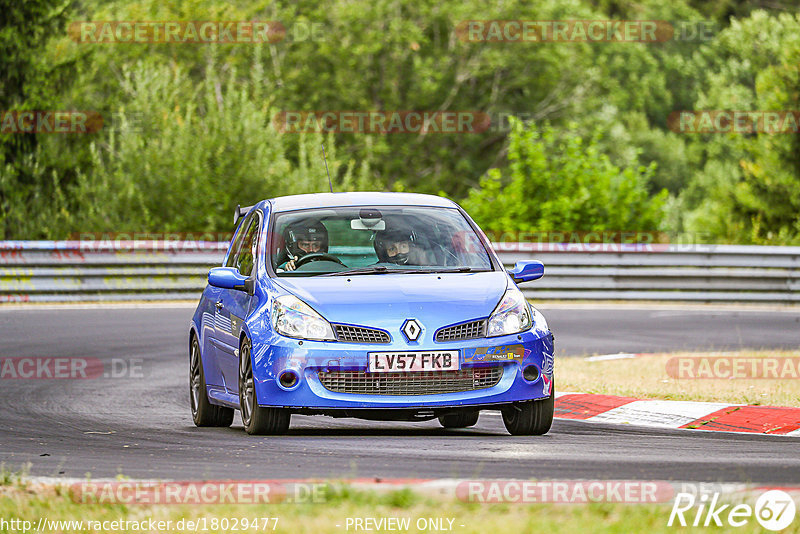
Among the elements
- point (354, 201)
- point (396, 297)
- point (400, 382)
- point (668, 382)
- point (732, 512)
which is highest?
point (354, 201)

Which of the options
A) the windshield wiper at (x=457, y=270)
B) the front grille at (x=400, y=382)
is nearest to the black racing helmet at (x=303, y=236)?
the windshield wiper at (x=457, y=270)

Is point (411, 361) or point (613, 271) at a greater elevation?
point (411, 361)

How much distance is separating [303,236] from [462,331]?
1562mm

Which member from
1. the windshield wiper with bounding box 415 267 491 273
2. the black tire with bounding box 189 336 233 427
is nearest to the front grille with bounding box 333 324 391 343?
the windshield wiper with bounding box 415 267 491 273

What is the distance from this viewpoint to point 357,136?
5612 centimetres

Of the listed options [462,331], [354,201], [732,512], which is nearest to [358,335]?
[462,331]

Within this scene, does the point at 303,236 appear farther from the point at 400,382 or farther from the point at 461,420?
the point at 461,420

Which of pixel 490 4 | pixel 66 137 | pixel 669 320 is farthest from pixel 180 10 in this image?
pixel 669 320

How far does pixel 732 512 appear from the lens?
572 cm

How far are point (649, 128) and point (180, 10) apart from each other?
31.8m

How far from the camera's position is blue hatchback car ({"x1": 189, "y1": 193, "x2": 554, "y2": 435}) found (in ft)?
28.2

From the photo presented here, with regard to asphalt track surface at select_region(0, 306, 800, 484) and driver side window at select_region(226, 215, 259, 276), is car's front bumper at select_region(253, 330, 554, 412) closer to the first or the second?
asphalt track surface at select_region(0, 306, 800, 484)

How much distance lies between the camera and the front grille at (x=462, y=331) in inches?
339

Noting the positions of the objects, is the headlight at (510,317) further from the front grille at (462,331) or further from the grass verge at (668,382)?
the grass verge at (668,382)
